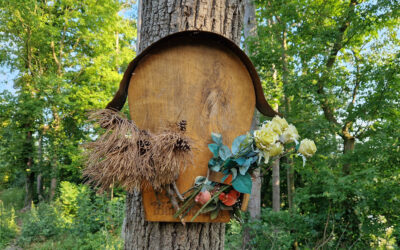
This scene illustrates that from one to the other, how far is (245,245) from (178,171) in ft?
12.9

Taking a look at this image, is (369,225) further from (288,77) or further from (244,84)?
(244,84)

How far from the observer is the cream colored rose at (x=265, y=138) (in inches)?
42.3

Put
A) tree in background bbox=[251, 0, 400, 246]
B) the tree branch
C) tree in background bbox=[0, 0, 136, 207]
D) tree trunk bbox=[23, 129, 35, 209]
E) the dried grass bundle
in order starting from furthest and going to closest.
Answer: tree trunk bbox=[23, 129, 35, 209] → tree in background bbox=[0, 0, 136, 207] → the tree branch → tree in background bbox=[251, 0, 400, 246] → the dried grass bundle

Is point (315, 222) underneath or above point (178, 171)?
underneath

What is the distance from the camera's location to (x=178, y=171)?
3.57 feet

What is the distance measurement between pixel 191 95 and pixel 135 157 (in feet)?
1.20

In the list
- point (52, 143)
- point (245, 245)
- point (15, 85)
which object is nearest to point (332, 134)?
point (245, 245)

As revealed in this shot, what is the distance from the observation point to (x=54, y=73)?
28.6 ft

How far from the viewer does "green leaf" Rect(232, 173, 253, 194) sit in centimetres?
111

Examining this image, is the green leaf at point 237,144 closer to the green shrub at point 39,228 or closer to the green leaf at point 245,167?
the green leaf at point 245,167

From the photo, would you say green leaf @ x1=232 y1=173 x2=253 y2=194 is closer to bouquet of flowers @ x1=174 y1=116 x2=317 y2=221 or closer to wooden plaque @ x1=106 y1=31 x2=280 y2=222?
bouquet of flowers @ x1=174 y1=116 x2=317 y2=221

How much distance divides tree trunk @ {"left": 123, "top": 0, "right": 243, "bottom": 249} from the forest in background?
524 millimetres

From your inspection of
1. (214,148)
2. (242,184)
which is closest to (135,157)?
(214,148)

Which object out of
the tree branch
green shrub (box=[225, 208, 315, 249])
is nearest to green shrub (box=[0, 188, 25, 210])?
green shrub (box=[225, 208, 315, 249])
